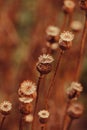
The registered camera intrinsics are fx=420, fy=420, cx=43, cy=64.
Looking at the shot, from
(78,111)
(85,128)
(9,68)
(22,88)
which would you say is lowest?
(85,128)

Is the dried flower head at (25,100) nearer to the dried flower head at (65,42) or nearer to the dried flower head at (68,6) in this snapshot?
the dried flower head at (65,42)

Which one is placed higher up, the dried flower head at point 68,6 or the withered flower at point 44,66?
the dried flower head at point 68,6

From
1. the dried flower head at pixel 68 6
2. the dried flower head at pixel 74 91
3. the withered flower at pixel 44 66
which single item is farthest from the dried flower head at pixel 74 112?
the dried flower head at pixel 68 6

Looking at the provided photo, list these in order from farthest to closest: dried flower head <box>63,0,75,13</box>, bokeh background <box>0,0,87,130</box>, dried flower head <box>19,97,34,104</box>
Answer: bokeh background <box>0,0,87,130</box>
dried flower head <box>63,0,75,13</box>
dried flower head <box>19,97,34,104</box>

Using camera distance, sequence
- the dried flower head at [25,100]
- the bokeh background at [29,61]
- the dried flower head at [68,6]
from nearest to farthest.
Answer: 1. the dried flower head at [25,100]
2. the dried flower head at [68,6]
3. the bokeh background at [29,61]

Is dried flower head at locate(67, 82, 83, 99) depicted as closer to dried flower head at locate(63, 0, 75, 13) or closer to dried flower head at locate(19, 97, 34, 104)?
dried flower head at locate(19, 97, 34, 104)

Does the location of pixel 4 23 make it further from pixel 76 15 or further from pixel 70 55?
pixel 76 15

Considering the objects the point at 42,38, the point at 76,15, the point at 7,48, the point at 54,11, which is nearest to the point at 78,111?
the point at 42,38

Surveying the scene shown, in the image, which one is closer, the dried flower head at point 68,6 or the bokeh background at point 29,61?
the dried flower head at point 68,6

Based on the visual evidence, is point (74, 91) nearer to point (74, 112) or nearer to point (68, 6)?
point (74, 112)

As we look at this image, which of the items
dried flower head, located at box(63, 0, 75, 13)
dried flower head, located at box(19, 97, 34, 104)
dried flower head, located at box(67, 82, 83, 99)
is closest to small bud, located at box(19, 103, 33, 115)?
dried flower head, located at box(19, 97, 34, 104)

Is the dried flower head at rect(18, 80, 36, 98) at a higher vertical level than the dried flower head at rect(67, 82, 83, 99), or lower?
higher
